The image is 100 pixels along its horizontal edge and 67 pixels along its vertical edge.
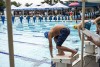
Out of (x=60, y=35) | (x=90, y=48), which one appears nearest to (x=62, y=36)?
(x=60, y=35)

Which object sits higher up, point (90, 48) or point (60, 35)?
point (60, 35)

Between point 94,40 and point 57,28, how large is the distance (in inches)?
54.5

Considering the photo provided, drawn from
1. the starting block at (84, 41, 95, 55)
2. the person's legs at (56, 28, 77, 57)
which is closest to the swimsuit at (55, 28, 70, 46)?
the person's legs at (56, 28, 77, 57)

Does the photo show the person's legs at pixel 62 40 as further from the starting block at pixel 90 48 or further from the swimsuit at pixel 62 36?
the starting block at pixel 90 48

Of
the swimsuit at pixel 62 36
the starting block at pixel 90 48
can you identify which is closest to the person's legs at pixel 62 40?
the swimsuit at pixel 62 36

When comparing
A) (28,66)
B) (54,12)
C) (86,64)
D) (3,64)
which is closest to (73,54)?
(86,64)

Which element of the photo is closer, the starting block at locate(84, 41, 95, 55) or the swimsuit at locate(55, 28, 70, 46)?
the swimsuit at locate(55, 28, 70, 46)

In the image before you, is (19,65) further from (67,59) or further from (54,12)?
(54,12)

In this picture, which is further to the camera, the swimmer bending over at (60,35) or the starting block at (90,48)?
the starting block at (90,48)

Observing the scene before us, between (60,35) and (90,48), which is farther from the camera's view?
(90,48)

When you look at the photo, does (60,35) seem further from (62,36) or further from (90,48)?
(90,48)

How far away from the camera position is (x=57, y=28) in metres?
3.74

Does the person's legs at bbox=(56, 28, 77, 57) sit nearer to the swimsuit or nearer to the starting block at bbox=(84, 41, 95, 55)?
the swimsuit

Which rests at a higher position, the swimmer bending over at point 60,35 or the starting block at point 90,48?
the swimmer bending over at point 60,35
